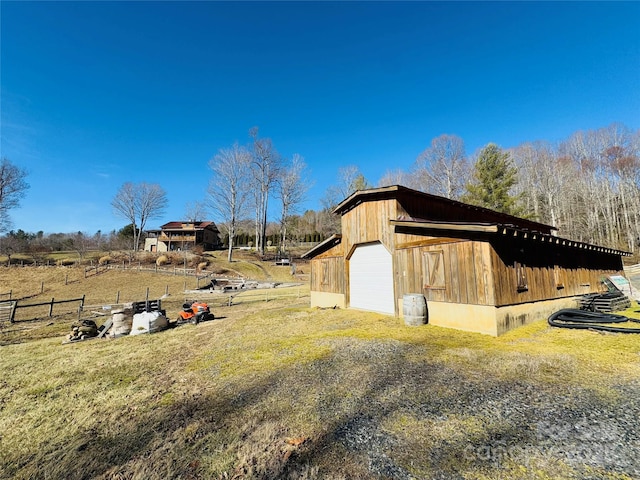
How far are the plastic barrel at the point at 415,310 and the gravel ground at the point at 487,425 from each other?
396 cm

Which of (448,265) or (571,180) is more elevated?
(571,180)

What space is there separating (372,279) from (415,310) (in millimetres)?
3118

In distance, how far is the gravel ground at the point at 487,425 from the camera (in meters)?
2.97

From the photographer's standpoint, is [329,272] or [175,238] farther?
[175,238]

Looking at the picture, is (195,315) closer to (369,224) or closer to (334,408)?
(369,224)

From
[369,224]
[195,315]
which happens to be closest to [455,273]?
[369,224]

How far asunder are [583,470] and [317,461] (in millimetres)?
2832

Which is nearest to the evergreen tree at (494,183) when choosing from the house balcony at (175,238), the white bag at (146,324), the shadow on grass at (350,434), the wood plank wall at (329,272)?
the wood plank wall at (329,272)

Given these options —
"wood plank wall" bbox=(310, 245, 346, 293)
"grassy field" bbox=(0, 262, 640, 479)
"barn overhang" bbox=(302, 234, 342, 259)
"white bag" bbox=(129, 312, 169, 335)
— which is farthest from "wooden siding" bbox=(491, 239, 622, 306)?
"white bag" bbox=(129, 312, 169, 335)

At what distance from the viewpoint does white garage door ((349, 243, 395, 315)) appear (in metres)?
11.6

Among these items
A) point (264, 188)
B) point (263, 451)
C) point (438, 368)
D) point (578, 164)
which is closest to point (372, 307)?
point (438, 368)

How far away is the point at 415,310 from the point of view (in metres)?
9.53

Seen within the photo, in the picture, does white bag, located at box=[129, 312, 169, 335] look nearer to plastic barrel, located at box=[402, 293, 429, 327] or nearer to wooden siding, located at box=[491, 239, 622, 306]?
plastic barrel, located at box=[402, 293, 429, 327]

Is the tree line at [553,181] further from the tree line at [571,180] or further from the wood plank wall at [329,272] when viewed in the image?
the wood plank wall at [329,272]
